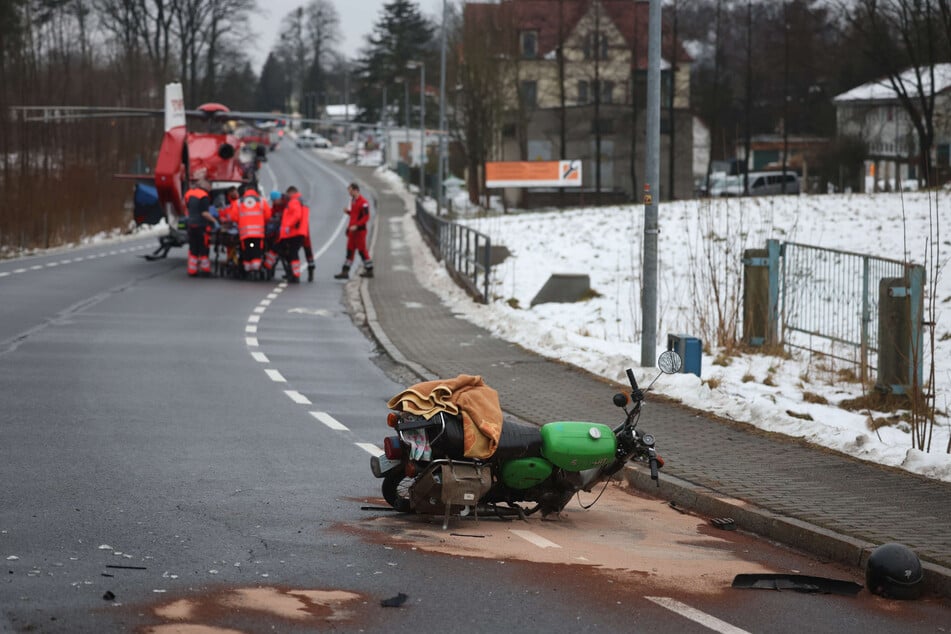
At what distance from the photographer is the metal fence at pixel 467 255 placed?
74.2 ft

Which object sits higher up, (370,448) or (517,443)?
A: (517,443)

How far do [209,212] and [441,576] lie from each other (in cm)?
2238

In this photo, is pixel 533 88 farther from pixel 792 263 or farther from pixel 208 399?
pixel 208 399

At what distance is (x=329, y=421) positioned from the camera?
11.9 meters

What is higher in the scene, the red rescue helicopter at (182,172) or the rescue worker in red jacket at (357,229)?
the red rescue helicopter at (182,172)

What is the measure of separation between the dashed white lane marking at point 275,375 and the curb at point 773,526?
5722 mm

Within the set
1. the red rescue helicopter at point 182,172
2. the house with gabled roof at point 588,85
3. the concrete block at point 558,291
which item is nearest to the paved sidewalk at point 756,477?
the concrete block at point 558,291

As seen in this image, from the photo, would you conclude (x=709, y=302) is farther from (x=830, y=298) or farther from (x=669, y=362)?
(x=669, y=362)

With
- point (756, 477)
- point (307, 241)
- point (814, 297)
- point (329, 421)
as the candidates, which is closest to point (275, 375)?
point (329, 421)

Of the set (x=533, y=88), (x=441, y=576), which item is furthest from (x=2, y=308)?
(x=533, y=88)

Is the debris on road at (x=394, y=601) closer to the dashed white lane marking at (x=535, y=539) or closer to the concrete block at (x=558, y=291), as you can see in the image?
the dashed white lane marking at (x=535, y=539)

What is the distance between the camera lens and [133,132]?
64.1m

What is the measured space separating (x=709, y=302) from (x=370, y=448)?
746 cm

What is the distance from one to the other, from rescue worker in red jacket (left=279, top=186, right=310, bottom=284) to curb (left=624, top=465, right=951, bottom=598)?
60.4 ft
